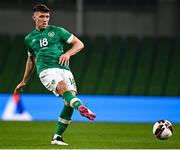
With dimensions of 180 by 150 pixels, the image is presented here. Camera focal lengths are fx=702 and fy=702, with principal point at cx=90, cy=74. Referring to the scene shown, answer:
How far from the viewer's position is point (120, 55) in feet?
60.1

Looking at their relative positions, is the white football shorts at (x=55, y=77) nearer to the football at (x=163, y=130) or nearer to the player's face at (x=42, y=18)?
the player's face at (x=42, y=18)

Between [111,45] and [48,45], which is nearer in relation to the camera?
[48,45]

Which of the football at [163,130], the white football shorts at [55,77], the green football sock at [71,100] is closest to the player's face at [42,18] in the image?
the white football shorts at [55,77]

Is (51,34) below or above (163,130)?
above

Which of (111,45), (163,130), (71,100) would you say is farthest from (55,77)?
(111,45)

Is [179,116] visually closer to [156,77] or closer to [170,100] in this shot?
[170,100]

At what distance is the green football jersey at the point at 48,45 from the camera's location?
30.3ft

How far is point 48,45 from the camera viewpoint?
931 centimetres

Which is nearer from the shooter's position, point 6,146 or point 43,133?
point 6,146

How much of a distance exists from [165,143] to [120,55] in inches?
342

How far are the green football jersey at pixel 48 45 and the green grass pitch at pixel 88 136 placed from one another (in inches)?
42.8

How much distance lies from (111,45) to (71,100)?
977cm

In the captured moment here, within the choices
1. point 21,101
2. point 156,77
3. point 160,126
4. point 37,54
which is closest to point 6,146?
point 37,54

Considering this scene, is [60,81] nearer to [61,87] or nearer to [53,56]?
[61,87]
